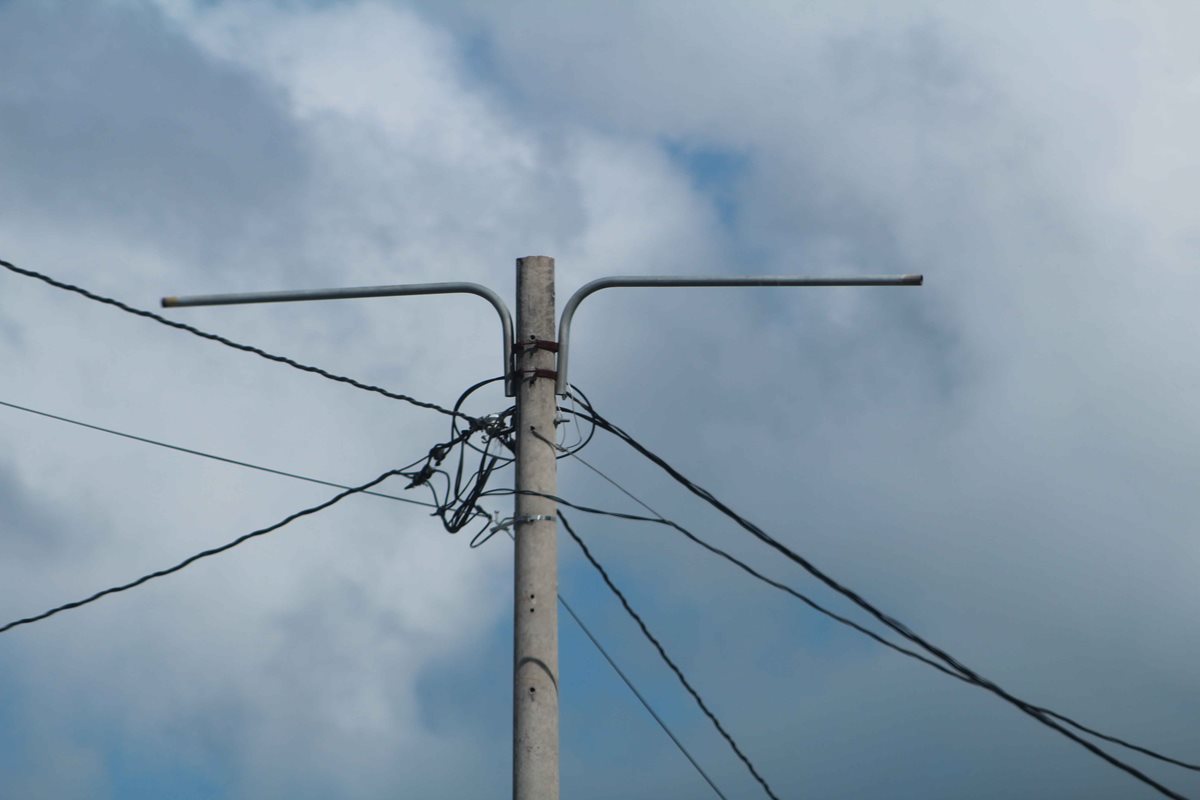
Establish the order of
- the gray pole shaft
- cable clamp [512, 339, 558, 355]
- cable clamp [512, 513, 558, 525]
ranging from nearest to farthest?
the gray pole shaft, cable clamp [512, 513, 558, 525], cable clamp [512, 339, 558, 355]

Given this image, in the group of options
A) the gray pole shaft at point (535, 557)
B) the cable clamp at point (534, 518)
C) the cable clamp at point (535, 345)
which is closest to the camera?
the gray pole shaft at point (535, 557)

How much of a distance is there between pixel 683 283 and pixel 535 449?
4.77 feet

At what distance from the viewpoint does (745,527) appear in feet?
33.9

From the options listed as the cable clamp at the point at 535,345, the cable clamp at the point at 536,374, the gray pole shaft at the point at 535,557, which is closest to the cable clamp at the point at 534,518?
the gray pole shaft at the point at 535,557

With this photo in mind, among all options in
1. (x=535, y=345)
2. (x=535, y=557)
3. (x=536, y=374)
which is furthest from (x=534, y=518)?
(x=535, y=345)

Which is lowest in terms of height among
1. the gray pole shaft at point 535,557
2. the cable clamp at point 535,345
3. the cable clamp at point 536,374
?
the gray pole shaft at point 535,557

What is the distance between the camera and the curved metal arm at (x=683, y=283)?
10109 mm

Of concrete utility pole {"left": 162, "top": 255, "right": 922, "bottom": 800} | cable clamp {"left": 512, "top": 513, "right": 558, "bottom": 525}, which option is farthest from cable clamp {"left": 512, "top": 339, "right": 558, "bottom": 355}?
cable clamp {"left": 512, "top": 513, "right": 558, "bottom": 525}

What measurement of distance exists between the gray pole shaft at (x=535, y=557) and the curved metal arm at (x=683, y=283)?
9cm

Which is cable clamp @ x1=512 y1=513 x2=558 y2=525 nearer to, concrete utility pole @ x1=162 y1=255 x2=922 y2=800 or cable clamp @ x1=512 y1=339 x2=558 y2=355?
concrete utility pole @ x1=162 y1=255 x2=922 y2=800

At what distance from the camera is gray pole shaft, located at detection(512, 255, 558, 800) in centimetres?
913

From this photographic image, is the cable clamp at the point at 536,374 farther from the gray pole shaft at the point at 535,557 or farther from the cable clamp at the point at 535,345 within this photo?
the cable clamp at the point at 535,345

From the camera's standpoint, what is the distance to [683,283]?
10.2 m

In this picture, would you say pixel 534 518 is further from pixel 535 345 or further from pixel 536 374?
pixel 535 345
